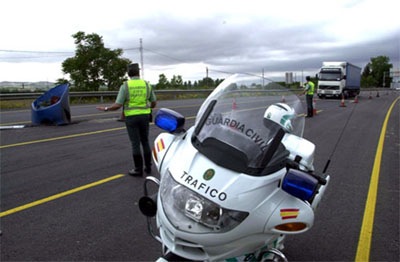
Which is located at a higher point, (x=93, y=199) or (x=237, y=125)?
(x=237, y=125)

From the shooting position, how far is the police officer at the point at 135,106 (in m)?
6.29

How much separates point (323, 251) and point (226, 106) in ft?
6.97

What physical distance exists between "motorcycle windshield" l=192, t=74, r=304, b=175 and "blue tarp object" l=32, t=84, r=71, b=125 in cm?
1121

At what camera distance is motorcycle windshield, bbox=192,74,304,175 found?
2.21m

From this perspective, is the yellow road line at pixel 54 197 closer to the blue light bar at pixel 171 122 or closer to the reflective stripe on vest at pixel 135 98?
the reflective stripe on vest at pixel 135 98

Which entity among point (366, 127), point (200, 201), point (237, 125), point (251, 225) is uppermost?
point (237, 125)

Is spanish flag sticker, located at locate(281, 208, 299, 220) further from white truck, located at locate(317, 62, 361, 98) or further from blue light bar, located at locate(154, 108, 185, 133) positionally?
white truck, located at locate(317, 62, 361, 98)

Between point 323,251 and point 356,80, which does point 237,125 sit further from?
point 356,80

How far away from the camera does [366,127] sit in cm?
1426

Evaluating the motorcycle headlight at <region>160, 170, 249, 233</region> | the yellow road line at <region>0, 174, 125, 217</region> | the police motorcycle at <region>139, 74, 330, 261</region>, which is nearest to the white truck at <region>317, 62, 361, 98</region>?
the yellow road line at <region>0, 174, 125, 217</region>

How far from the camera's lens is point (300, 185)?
6.68ft

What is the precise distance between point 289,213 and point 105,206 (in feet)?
10.9

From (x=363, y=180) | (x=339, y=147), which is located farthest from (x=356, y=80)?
(x=363, y=180)

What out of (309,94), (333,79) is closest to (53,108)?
(309,94)
